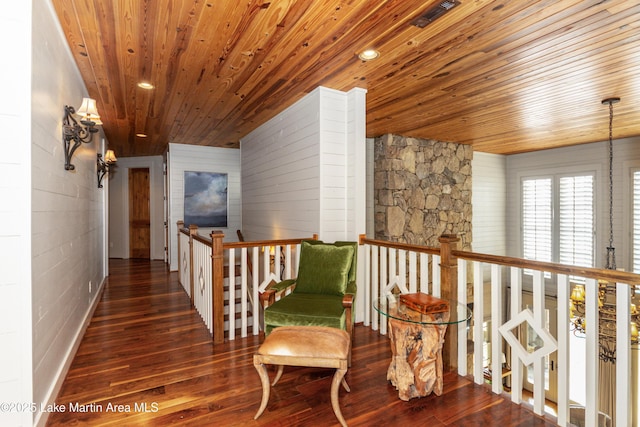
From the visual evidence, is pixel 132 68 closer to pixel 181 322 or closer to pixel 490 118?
pixel 181 322

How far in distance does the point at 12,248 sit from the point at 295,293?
2040 mm

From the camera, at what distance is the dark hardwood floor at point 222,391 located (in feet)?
6.89

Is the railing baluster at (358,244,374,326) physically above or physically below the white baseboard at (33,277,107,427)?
above

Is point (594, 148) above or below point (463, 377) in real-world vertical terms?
above

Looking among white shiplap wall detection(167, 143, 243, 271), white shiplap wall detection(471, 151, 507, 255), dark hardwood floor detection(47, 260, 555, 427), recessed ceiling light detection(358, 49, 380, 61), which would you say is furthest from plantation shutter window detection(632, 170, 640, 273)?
white shiplap wall detection(167, 143, 243, 271)

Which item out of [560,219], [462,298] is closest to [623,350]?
[462,298]

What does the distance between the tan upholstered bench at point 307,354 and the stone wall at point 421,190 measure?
358 centimetres

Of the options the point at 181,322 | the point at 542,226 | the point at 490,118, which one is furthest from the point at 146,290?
the point at 542,226

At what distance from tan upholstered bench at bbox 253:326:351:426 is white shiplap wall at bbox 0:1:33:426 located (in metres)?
1.22

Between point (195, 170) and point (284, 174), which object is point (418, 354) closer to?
point (284, 174)

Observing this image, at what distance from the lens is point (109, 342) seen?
3.26 metres

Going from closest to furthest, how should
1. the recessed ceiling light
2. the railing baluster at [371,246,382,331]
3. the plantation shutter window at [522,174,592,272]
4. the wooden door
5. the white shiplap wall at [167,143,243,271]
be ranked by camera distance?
the recessed ceiling light → the railing baluster at [371,246,382,331] → the plantation shutter window at [522,174,592,272] → the white shiplap wall at [167,143,243,271] → the wooden door

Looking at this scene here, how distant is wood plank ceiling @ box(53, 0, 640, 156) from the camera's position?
2.26 meters

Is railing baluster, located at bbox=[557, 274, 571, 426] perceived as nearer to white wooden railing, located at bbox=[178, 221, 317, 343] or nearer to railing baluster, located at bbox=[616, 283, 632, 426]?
railing baluster, located at bbox=[616, 283, 632, 426]
